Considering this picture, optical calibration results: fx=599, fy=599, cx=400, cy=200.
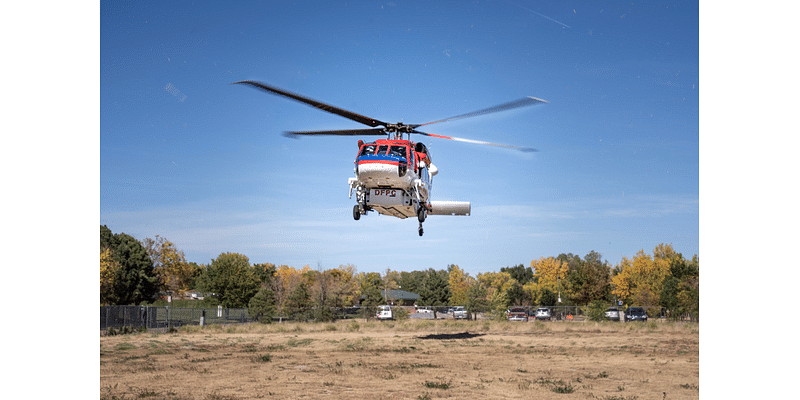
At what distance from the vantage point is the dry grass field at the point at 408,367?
17.0 m

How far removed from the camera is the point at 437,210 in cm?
2016

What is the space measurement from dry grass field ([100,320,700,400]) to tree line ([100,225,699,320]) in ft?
47.7

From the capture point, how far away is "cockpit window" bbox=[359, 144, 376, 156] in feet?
57.5

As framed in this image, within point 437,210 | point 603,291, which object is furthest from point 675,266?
point 437,210

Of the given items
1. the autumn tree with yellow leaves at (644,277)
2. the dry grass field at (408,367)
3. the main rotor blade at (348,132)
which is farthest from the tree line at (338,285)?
the main rotor blade at (348,132)

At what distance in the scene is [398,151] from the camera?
17.6 meters

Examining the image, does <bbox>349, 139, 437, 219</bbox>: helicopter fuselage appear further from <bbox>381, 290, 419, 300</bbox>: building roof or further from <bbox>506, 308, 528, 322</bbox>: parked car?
<bbox>381, 290, 419, 300</bbox>: building roof

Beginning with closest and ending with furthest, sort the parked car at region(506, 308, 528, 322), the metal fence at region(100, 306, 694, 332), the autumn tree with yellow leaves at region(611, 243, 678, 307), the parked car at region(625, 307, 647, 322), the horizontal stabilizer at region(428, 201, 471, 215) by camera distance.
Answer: the horizontal stabilizer at region(428, 201, 471, 215) → the metal fence at region(100, 306, 694, 332) → the parked car at region(625, 307, 647, 322) → the parked car at region(506, 308, 528, 322) → the autumn tree with yellow leaves at region(611, 243, 678, 307)

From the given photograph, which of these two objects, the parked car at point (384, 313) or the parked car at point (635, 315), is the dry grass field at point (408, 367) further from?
the parked car at point (384, 313)

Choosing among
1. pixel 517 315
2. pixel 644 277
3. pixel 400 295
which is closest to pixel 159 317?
pixel 517 315

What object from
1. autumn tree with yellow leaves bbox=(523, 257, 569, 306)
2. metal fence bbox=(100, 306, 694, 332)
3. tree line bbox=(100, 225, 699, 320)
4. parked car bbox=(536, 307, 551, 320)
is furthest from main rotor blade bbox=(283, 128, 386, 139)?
autumn tree with yellow leaves bbox=(523, 257, 569, 306)

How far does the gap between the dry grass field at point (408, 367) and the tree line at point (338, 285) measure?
14553mm

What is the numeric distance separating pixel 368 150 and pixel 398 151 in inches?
34.8
